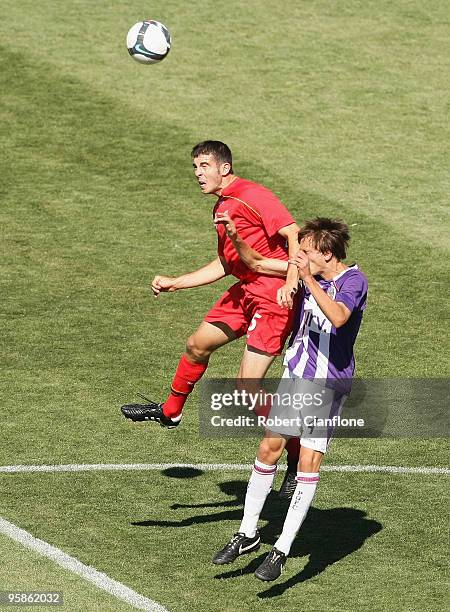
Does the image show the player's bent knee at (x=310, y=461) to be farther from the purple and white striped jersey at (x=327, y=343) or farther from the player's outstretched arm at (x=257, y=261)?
the player's outstretched arm at (x=257, y=261)

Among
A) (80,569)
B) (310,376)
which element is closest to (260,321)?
(310,376)

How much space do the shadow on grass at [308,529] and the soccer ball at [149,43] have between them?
24.6 ft

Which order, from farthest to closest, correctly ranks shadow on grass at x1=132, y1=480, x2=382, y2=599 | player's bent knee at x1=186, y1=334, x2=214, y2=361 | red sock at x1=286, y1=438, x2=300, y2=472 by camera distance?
player's bent knee at x1=186, y1=334, x2=214, y2=361 < red sock at x1=286, y1=438, x2=300, y2=472 < shadow on grass at x1=132, y1=480, x2=382, y2=599

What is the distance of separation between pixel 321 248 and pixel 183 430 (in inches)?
156

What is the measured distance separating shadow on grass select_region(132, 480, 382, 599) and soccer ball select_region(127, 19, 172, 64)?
24.6 ft

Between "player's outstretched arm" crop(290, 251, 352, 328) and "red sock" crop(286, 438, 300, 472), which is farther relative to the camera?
"red sock" crop(286, 438, 300, 472)

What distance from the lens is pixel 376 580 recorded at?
9.55 meters

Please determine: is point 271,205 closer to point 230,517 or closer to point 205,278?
point 205,278

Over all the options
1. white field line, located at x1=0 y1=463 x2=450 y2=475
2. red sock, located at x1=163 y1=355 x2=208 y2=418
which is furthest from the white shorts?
white field line, located at x1=0 y1=463 x2=450 y2=475

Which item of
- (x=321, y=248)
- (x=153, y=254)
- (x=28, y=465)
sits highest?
(x=321, y=248)

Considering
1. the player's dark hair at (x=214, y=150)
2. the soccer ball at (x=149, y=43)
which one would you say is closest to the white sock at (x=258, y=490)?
the player's dark hair at (x=214, y=150)

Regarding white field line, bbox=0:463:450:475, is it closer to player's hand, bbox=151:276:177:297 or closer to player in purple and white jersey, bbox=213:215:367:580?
player's hand, bbox=151:276:177:297

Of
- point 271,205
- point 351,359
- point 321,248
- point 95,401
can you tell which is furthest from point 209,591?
point 95,401

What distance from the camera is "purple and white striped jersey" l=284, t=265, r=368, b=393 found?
372 inches
